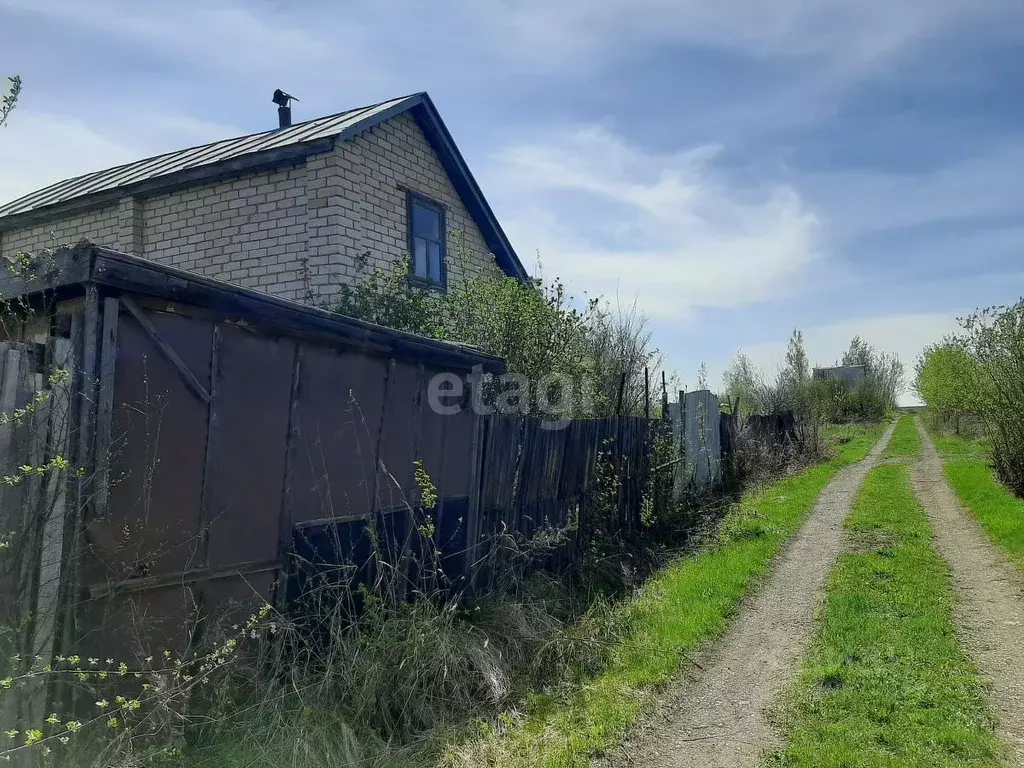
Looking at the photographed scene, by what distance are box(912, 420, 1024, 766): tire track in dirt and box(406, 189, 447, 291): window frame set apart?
24.2 ft

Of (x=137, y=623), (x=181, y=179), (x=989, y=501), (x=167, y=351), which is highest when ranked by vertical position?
(x=181, y=179)

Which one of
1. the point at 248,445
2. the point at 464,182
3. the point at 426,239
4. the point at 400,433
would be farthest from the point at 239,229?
the point at 248,445

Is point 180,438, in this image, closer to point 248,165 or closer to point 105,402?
point 105,402

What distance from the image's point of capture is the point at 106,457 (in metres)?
3.20

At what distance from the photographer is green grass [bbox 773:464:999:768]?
11.7 feet

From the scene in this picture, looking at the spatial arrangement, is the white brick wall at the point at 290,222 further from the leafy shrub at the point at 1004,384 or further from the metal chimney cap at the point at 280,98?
the leafy shrub at the point at 1004,384

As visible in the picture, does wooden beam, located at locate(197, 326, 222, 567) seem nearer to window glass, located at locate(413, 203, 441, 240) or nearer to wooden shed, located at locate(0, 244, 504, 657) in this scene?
wooden shed, located at locate(0, 244, 504, 657)

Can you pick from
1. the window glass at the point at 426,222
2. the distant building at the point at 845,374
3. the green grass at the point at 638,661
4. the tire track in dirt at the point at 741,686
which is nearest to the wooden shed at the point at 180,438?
the green grass at the point at 638,661

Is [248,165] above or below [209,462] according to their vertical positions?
above

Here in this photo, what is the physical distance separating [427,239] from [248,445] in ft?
23.0

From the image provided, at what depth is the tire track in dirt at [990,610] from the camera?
4031mm

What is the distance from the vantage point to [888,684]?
433 cm

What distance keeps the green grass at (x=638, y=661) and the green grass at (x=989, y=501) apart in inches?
97.9

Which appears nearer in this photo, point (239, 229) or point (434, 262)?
point (239, 229)
